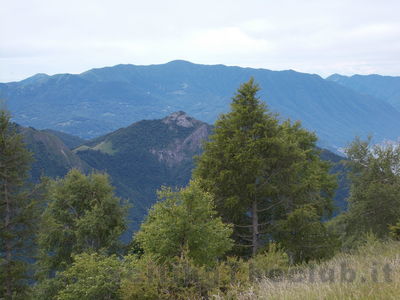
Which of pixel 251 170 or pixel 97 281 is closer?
pixel 97 281

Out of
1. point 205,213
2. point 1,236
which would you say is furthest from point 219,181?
point 1,236

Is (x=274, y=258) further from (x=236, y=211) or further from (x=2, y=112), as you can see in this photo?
(x=2, y=112)

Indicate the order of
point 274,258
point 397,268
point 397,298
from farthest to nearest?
point 274,258 → point 397,268 → point 397,298

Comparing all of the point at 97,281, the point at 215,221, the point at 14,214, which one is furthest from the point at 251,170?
the point at 14,214

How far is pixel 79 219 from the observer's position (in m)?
26.4

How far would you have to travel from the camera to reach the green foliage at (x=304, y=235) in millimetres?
19859

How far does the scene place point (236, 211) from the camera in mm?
20734

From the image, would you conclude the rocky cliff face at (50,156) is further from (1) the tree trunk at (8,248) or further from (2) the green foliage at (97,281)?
(2) the green foliage at (97,281)

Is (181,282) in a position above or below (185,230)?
below

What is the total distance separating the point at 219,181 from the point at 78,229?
1111 centimetres

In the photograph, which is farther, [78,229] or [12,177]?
[78,229]

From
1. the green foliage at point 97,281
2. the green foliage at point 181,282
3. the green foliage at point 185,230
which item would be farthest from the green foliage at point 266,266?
the green foliage at point 97,281

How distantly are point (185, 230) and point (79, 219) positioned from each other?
47.4 feet

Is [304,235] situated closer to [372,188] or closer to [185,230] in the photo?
[185,230]
